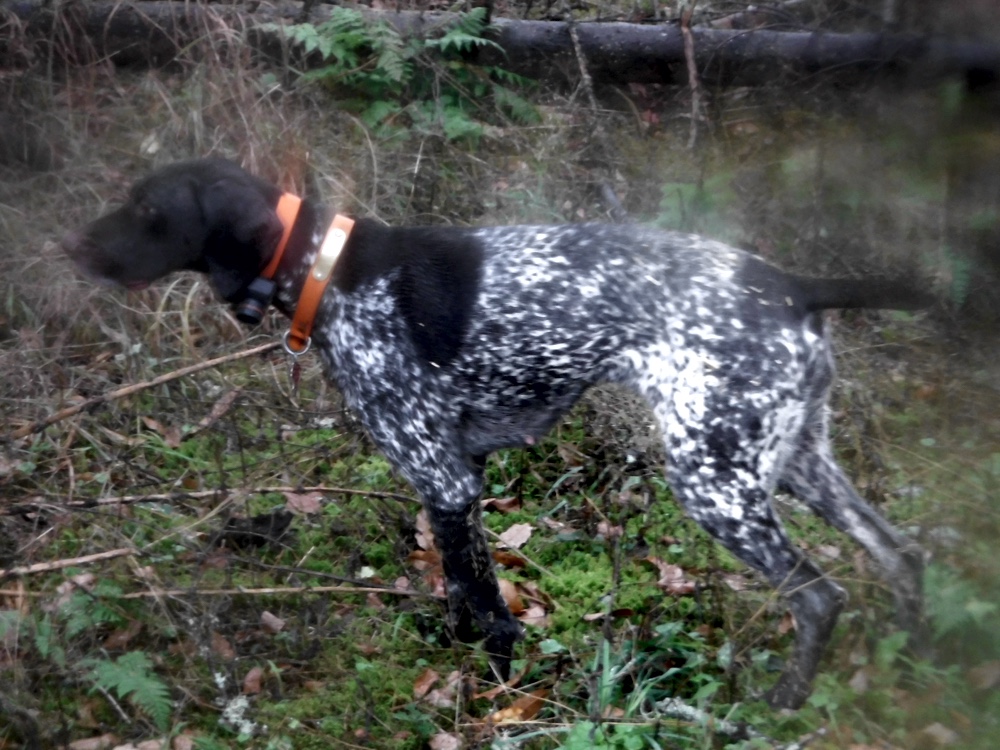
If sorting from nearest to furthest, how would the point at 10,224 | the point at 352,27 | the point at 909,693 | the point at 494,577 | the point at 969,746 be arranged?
1. the point at 969,746
2. the point at 909,693
3. the point at 494,577
4. the point at 10,224
5. the point at 352,27

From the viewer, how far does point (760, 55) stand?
5.88m

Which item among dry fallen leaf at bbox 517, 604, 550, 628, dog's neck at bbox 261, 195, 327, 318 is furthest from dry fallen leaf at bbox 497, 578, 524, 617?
dog's neck at bbox 261, 195, 327, 318

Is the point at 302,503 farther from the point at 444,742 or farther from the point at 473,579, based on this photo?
the point at 444,742

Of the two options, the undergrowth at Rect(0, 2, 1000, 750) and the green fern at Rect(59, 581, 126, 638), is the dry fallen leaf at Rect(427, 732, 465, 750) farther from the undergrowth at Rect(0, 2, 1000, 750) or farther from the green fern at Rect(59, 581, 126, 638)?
the green fern at Rect(59, 581, 126, 638)

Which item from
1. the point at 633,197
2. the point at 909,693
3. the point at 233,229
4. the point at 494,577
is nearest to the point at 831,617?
the point at 909,693

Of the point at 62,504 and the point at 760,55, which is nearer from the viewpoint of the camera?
A: the point at 62,504

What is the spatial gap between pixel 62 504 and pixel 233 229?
130cm

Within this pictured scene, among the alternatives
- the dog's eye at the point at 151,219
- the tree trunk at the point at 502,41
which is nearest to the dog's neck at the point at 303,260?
the dog's eye at the point at 151,219

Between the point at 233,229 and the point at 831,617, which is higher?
the point at 233,229

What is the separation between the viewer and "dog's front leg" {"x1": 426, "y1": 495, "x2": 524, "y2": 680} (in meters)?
3.83

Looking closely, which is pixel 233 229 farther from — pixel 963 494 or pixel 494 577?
pixel 963 494

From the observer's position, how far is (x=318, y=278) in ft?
12.1

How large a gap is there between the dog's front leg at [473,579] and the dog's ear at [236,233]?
105 centimetres

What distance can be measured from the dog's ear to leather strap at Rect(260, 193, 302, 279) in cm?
2
